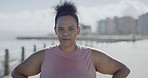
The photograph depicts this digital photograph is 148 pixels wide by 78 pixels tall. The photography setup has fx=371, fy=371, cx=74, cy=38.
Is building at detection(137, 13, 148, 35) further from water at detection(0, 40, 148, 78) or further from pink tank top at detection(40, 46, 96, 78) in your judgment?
pink tank top at detection(40, 46, 96, 78)

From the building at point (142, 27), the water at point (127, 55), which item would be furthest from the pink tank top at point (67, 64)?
the building at point (142, 27)

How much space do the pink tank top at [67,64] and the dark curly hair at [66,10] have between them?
250 millimetres

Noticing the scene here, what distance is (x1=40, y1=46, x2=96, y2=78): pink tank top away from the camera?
102 inches

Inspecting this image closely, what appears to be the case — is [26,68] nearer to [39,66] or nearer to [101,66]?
[39,66]

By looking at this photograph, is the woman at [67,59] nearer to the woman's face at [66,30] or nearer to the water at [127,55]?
the woman's face at [66,30]

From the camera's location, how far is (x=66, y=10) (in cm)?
272

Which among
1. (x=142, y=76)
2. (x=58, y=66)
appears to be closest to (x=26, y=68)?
(x=58, y=66)

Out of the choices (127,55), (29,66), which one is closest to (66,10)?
(29,66)

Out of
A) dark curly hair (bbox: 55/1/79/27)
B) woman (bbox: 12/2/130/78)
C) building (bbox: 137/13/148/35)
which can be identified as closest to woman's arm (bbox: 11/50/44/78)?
woman (bbox: 12/2/130/78)

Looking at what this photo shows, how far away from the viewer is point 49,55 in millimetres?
2662

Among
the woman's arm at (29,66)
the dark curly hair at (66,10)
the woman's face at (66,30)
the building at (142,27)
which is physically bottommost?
the building at (142,27)

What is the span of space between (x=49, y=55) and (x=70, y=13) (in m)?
0.34

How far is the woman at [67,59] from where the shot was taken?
2.61 meters

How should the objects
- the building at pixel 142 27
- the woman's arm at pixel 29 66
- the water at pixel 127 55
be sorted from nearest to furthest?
1. the woman's arm at pixel 29 66
2. the water at pixel 127 55
3. the building at pixel 142 27
